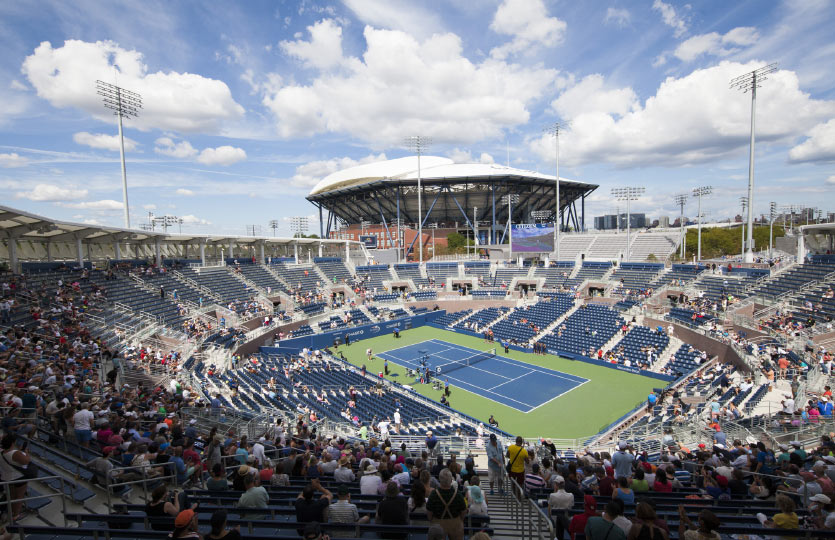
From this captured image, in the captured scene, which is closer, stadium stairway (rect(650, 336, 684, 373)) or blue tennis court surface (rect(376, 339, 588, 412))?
blue tennis court surface (rect(376, 339, 588, 412))

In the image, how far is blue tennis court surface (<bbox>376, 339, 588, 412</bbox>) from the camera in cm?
2333

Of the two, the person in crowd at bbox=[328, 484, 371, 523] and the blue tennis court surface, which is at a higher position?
the person in crowd at bbox=[328, 484, 371, 523]

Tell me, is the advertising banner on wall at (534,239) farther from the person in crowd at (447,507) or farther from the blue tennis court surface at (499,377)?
the person in crowd at (447,507)

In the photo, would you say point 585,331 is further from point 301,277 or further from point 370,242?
point 370,242

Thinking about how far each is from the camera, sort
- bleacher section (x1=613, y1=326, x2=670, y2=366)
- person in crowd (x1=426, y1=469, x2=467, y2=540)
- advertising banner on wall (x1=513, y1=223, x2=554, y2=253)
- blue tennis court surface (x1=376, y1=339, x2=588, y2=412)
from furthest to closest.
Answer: advertising banner on wall (x1=513, y1=223, x2=554, y2=253), bleacher section (x1=613, y1=326, x2=670, y2=366), blue tennis court surface (x1=376, y1=339, x2=588, y2=412), person in crowd (x1=426, y1=469, x2=467, y2=540)

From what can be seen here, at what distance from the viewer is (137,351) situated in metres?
20.6

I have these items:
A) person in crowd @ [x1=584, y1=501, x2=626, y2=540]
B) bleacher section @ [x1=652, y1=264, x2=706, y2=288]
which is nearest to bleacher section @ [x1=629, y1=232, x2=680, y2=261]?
bleacher section @ [x1=652, y1=264, x2=706, y2=288]

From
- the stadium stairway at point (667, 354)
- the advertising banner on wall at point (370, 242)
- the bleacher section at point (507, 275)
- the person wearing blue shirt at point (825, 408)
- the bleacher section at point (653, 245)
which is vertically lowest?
the stadium stairway at point (667, 354)

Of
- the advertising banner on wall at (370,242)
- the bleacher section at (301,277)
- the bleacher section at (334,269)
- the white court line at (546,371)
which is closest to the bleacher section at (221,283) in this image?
the bleacher section at (301,277)

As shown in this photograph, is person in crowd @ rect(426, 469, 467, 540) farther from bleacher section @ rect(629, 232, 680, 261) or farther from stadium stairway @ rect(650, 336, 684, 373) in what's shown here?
bleacher section @ rect(629, 232, 680, 261)

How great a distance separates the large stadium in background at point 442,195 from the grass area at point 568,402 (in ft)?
141

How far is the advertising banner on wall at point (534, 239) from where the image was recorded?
154 ft

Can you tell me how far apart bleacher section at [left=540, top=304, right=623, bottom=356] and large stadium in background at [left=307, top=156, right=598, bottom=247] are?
35160 millimetres

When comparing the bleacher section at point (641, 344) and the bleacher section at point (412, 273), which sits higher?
the bleacher section at point (412, 273)
